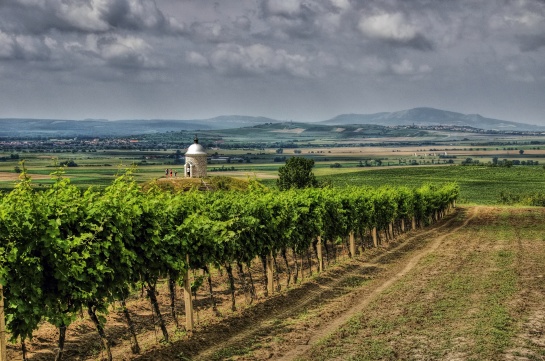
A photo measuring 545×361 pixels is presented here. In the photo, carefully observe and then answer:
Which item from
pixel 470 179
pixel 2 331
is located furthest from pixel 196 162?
pixel 470 179

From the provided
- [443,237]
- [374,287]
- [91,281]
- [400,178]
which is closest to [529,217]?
[443,237]

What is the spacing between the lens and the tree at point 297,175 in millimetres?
76519

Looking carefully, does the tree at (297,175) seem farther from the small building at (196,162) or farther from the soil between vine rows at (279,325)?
the soil between vine rows at (279,325)

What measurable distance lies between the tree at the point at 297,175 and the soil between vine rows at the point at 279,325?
48.6 m

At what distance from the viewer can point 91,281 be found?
12.9 metres

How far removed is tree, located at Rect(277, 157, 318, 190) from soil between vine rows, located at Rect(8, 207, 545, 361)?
48.6 m

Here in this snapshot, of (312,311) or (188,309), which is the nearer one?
(188,309)

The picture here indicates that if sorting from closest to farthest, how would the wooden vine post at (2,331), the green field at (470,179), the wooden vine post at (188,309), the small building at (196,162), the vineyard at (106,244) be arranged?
the wooden vine post at (2,331) < the vineyard at (106,244) < the wooden vine post at (188,309) < the small building at (196,162) < the green field at (470,179)

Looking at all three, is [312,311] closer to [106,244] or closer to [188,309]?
[188,309]

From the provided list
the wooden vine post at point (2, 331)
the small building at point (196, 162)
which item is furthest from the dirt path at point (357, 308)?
the small building at point (196, 162)

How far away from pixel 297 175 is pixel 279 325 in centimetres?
5981

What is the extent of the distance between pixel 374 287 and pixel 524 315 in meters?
6.61

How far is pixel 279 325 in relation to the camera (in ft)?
56.0

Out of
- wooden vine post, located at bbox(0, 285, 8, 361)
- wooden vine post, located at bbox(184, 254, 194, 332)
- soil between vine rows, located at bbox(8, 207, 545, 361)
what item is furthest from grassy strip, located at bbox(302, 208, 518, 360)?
wooden vine post, located at bbox(0, 285, 8, 361)
